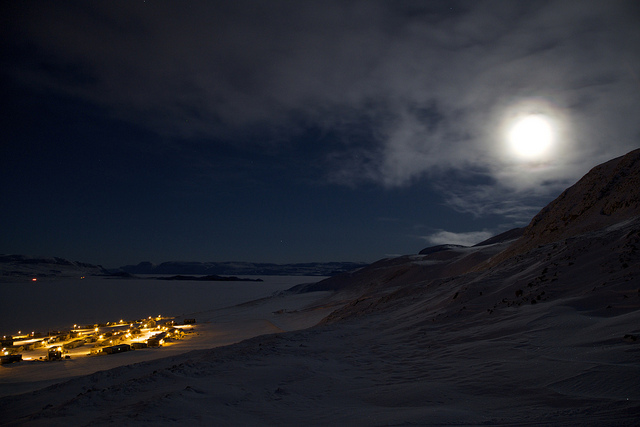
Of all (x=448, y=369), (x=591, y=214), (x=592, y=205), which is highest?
(x=592, y=205)

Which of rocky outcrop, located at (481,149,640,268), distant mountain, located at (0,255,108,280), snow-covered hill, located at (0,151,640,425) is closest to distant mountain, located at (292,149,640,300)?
rocky outcrop, located at (481,149,640,268)

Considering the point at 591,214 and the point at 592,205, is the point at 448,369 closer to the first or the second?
the point at 591,214

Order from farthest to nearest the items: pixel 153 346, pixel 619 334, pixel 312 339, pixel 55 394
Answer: pixel 153 346 < pixel 312 339 < pixel 55 394 < pixel 619 334

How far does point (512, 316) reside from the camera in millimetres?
8391

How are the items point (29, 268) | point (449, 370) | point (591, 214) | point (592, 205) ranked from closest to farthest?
1. point (449, 370)
2. point (591, 214)
3. point (592, 205)
4. point (29, 268)

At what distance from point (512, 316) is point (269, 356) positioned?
6153 millimetres

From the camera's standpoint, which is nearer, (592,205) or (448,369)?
(448,369)

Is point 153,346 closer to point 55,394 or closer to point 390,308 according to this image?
point 55,394

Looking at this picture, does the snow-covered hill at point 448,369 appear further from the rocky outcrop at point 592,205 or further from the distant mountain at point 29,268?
the distant mountain at point 29,268

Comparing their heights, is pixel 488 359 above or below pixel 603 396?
below

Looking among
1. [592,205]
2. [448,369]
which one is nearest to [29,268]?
[448,369]

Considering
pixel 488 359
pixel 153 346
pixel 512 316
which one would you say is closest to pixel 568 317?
pixel 512 316

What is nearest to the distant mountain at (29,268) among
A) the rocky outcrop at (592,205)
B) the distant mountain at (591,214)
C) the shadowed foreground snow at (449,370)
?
the shadowed foreground snow at (449,370)

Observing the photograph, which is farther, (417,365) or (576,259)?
(576,259)
